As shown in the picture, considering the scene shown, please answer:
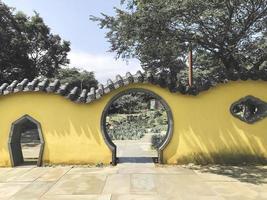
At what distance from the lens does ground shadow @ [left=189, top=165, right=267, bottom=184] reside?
1031 centimetres

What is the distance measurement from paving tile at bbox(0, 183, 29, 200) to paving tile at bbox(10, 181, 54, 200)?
0.13m

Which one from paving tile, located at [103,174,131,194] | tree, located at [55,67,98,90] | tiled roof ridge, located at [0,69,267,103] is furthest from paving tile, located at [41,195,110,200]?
tree, located at [55,67,98,90]

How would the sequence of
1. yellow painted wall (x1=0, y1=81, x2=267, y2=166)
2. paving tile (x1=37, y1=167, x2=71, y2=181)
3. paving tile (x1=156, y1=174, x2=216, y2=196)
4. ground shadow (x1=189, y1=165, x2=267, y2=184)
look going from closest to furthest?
paving tile (x1=156, y1=174, x2=216, y2=196)
ground shadow (x1=189, y1=165, x2=267, y2=184)
paving tile (x1=37, y1=167, x2=71, y2=181)
yellow painted wall (x1=0, y1=81, x2=267, y2=166)

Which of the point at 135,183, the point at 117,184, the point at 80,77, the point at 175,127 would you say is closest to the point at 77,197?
the point at 117,184

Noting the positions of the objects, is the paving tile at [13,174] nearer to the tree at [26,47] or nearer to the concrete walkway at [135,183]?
the concrete walkway at [135,183]

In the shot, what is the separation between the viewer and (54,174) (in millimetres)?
11195

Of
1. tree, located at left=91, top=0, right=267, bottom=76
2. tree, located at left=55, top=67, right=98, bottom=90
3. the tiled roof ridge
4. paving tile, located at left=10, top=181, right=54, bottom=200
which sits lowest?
paving tile, located at left=10, top=181, right=54, bottom=200

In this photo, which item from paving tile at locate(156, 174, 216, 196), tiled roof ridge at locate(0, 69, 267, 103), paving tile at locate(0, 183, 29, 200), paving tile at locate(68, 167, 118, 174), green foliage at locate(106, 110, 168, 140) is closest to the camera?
paving tile at locate(0, 183, 29, 200)

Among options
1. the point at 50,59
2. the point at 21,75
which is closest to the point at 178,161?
the point at 21,75

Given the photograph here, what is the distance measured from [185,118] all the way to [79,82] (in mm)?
54245

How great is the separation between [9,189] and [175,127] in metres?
5.47

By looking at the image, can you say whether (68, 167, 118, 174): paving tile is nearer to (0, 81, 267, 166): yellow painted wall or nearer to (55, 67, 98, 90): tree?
(0, 81, 267, 166): yellow painted wall

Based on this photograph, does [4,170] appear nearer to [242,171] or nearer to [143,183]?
[143,183]

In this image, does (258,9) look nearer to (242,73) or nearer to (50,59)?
(242,73)
